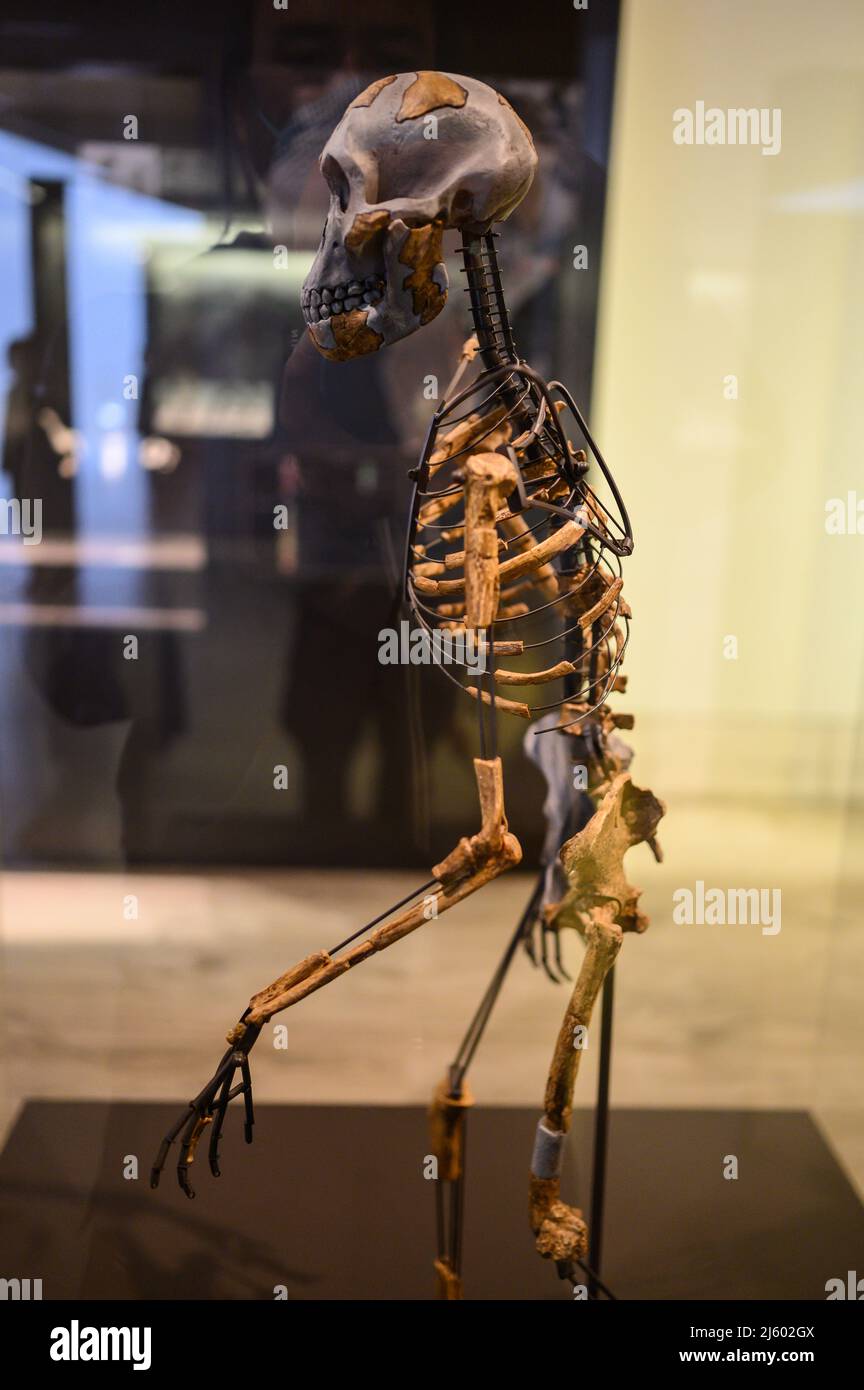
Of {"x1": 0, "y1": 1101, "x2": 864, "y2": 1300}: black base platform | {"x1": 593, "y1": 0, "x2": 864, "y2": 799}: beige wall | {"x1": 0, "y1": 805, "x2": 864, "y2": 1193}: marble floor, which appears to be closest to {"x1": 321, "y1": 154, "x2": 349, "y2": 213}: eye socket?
{"x1": 593, "y1": 0, "x2": 864, "y2": 799}: beige wall

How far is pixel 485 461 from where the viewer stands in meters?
1.77

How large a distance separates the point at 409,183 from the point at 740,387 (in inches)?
82.3

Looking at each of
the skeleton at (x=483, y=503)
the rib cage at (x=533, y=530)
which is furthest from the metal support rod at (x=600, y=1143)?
the rib cage at (x=533, y=530)

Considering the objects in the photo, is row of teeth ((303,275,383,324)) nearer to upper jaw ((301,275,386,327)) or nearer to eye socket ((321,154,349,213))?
upper jaw ((301,275,386,327))

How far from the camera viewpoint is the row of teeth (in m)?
1.86

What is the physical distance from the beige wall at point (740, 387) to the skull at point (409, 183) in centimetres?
146

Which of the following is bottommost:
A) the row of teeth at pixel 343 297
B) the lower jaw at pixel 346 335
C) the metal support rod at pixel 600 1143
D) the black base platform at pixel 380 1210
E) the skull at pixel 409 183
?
the black base platform at pixel 380 1210

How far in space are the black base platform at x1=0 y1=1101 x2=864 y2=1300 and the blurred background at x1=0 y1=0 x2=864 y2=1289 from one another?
0.31m

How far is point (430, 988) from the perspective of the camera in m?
3.82

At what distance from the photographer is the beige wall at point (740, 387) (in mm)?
3002

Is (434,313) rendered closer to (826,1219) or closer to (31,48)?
(31,48)

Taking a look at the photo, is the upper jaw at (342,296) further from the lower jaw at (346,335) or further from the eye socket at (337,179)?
the eye socket at (337,179)

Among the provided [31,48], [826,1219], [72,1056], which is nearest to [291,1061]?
[72,1056]

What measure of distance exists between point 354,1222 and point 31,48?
9.91 ft
